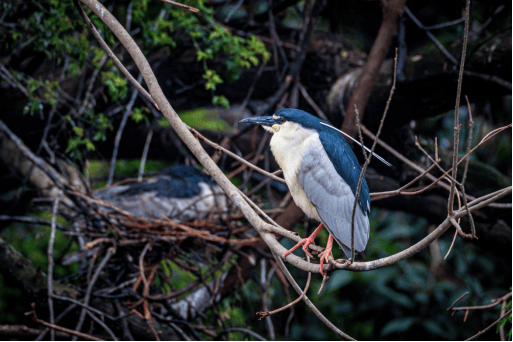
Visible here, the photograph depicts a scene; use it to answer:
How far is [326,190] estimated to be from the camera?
139cm

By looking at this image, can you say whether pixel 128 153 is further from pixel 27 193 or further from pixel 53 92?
pixel 53 92

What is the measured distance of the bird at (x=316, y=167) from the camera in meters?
1.37

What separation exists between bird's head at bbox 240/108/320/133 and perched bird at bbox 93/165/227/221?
1416 mm

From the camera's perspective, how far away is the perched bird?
294cm

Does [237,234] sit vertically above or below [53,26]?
below

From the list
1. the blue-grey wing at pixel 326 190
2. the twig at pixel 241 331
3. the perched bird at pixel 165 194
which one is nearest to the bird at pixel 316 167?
the blue-grey wing at pixel 326 190

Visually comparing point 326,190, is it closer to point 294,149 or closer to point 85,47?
point 294,149

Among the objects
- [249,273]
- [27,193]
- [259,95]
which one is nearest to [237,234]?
[249,273]

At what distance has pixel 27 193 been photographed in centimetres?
305

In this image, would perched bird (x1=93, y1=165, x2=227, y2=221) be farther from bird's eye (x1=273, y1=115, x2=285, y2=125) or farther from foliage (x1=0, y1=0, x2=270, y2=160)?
bird's eye (x1=273, y1=115, x2=285, y2=125)

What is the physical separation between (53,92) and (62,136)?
667mm

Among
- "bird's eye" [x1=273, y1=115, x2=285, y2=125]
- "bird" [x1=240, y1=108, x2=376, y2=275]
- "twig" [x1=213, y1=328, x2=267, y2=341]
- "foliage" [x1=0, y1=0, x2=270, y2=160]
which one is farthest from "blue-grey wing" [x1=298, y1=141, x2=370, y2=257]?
"foliage" [x1=0, y1=0, x2=270, y2=160]

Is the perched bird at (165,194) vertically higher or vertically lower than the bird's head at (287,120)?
lower

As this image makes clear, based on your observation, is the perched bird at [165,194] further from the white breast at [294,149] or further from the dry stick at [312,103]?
the white breast at [294,149]
